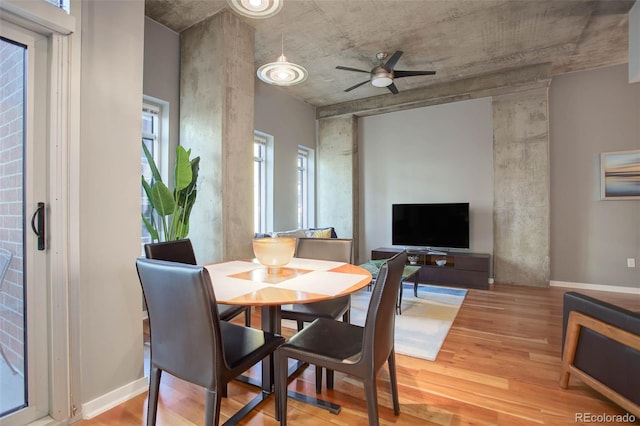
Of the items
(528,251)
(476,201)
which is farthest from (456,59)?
(528,251)

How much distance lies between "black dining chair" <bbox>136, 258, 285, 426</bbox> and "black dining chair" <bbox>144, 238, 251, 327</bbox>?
23.7 inches

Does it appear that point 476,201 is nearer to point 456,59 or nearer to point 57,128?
point 456,59

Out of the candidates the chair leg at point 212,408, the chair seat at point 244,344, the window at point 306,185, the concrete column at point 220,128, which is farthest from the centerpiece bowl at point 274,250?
the window at point 306,185

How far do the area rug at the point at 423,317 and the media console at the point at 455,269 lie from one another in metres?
0.22

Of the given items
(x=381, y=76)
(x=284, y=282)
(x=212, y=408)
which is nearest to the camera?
(x=212, y=408)

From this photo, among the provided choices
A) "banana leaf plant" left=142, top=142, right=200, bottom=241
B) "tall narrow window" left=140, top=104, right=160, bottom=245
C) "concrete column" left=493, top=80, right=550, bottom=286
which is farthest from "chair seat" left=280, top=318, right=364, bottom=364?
"concrete column" left=493, top=80, right=550, bottom=286

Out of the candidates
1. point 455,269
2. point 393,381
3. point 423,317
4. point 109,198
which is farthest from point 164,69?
point 455,269

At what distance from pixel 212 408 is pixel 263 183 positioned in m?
4.24

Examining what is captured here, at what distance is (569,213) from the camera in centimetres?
465

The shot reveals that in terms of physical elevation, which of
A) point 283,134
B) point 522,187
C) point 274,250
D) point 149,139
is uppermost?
point 283,134

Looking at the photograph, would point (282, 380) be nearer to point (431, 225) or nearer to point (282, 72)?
→ point (282, 72)

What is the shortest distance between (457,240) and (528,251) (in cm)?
101

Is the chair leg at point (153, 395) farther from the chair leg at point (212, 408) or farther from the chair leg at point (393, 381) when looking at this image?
the chair leg at point (393, 381)

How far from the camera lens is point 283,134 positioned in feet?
18.0
